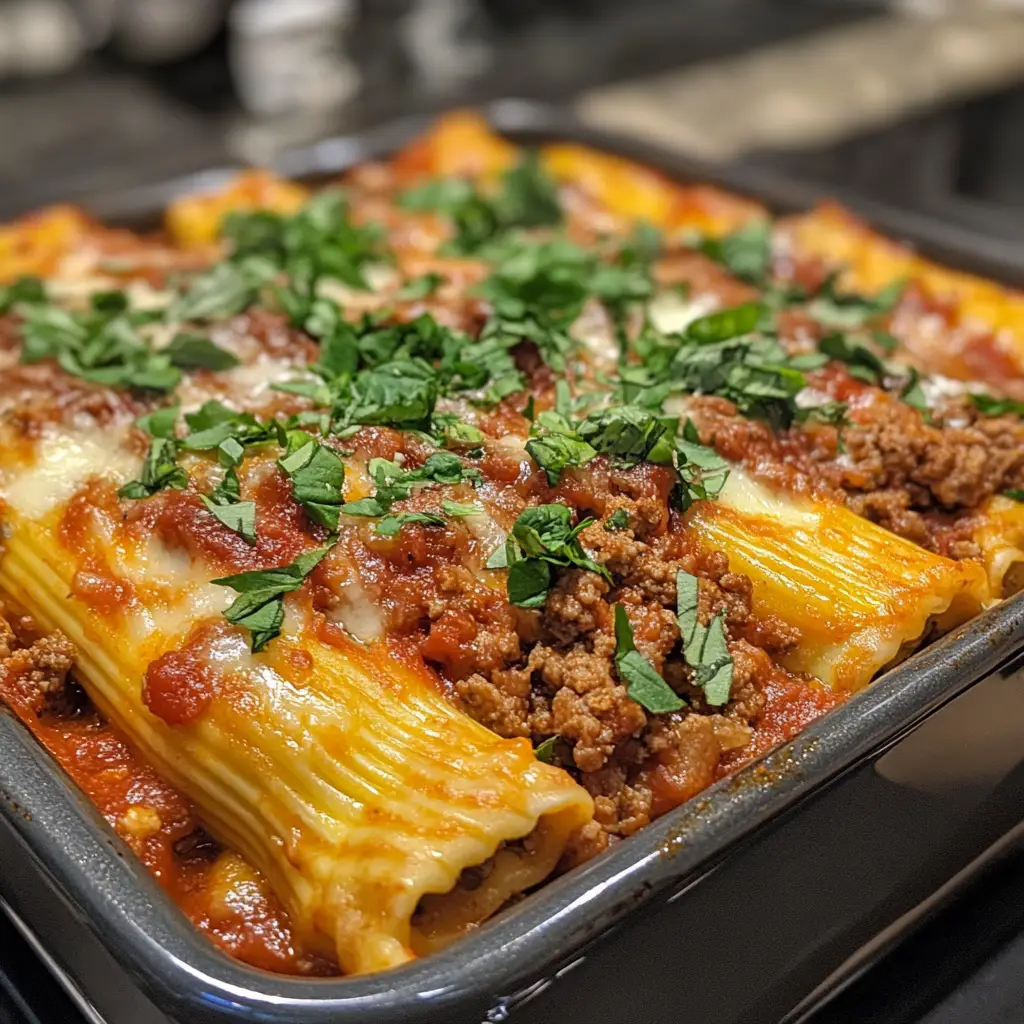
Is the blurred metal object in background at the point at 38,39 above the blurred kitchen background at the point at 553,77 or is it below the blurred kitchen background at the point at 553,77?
above

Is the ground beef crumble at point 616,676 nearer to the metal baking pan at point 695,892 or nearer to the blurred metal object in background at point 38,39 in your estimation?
the metal baking pan at point 695,892

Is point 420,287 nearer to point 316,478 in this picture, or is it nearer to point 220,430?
point 220,430

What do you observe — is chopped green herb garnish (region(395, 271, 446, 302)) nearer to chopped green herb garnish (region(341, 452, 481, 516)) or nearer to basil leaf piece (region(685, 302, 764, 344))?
basil leaf piece (region(685, 302, 764, 344))

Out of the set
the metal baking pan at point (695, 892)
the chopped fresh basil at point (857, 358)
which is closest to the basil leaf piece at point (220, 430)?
the metal baking pan at point (695, 892)

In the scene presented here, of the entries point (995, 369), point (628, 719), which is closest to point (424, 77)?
point (995, 369)

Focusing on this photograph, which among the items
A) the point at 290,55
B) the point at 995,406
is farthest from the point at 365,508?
the point at 290,55

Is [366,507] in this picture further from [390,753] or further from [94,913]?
[94,913]
